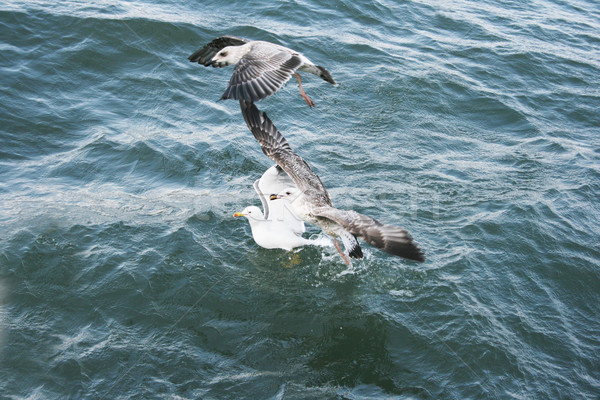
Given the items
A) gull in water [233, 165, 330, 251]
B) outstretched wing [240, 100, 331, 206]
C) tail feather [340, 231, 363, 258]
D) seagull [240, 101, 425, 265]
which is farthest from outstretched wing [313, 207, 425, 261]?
gull in water [233, 165, 330, 251]

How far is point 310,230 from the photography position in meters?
8.02

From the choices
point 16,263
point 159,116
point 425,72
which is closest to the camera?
point 16,263

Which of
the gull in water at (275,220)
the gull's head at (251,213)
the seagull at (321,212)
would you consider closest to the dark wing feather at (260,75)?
the seagull at (321,212)

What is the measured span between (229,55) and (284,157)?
146cm

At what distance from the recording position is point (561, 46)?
1350cm

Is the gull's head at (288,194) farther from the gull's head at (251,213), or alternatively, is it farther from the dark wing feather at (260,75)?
the dark wing feather at (260,75)

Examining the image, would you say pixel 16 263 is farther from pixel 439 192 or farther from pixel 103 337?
pixel 439 192

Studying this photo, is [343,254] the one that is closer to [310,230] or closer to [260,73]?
[310,230]

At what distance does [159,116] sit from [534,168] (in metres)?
6.13

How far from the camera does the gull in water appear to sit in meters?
7.28

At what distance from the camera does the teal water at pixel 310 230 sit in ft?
18.6

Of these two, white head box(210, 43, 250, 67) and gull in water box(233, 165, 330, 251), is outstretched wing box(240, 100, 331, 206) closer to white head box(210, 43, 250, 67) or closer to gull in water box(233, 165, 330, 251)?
gull in water box(233, 165, 330, 251)

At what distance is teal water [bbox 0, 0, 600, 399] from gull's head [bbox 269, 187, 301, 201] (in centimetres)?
81

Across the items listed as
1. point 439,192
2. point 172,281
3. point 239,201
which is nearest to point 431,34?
point 439,192
